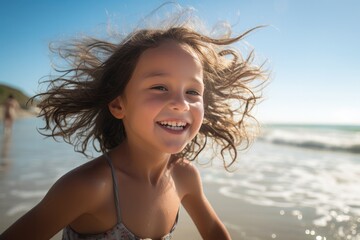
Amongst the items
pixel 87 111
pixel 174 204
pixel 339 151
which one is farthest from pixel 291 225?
pixel 339 151

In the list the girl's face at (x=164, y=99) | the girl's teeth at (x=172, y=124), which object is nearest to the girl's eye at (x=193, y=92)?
the girl's face at (x=164, y=99)

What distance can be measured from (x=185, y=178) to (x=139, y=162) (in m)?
0.48

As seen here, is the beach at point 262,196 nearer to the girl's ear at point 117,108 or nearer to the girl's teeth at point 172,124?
the girl's ear at point 117,108

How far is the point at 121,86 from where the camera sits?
2.34 metres

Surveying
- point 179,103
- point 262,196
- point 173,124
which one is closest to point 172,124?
point 173,124

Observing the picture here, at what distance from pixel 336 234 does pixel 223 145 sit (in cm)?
136

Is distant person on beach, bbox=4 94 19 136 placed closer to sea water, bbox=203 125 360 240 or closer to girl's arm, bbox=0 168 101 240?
sea water, bbox=203 125 360 240

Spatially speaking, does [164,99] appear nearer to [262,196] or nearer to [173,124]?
[173,124]

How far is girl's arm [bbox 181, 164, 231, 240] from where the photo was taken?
8.41ft

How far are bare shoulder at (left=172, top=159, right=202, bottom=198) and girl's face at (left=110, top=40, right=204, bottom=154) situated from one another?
41cm

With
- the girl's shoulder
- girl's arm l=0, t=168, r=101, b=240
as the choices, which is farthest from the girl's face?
girl's arm l=0, t=168, r=101, b=240

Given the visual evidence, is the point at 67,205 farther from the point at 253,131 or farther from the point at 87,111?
the point at 253,131

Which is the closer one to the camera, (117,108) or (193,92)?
→ (193,92)


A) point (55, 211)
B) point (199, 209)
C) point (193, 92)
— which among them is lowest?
point (199, 209)
